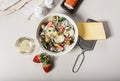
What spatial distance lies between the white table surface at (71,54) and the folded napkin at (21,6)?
0.06 ft

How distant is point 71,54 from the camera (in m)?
1.05

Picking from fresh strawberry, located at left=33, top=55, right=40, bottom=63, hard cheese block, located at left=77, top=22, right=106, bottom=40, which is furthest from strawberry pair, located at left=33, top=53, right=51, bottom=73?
hard cheese block, located at left=77, top=22, right=106, bottom=40

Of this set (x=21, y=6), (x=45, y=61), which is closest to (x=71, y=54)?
(x=45, y=61)

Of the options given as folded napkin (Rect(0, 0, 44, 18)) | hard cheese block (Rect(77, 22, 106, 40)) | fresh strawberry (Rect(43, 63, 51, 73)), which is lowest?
fresh strawberry (Rect(43, 63, 51, 73))

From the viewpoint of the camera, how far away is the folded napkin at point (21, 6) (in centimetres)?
109

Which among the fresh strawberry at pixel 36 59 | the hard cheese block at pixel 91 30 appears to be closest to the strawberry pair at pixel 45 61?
the fresh strawberry at pixel 36 59

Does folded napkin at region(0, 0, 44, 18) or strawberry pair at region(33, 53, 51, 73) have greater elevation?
folded napkin at region(0, 0, 44, 18)

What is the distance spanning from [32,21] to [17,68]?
179mm

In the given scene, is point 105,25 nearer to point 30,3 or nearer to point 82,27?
point 82,27

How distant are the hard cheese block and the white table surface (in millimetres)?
25

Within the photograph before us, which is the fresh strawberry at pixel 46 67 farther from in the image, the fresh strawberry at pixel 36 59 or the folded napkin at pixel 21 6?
the folded napkin at pixel 21 6

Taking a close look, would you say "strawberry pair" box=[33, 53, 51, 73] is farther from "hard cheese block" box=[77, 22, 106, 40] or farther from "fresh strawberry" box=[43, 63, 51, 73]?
"hard cheese block" box=[77, 22, 106, 40]

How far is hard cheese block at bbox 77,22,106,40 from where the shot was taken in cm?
104

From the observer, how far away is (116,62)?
1.04 meters
